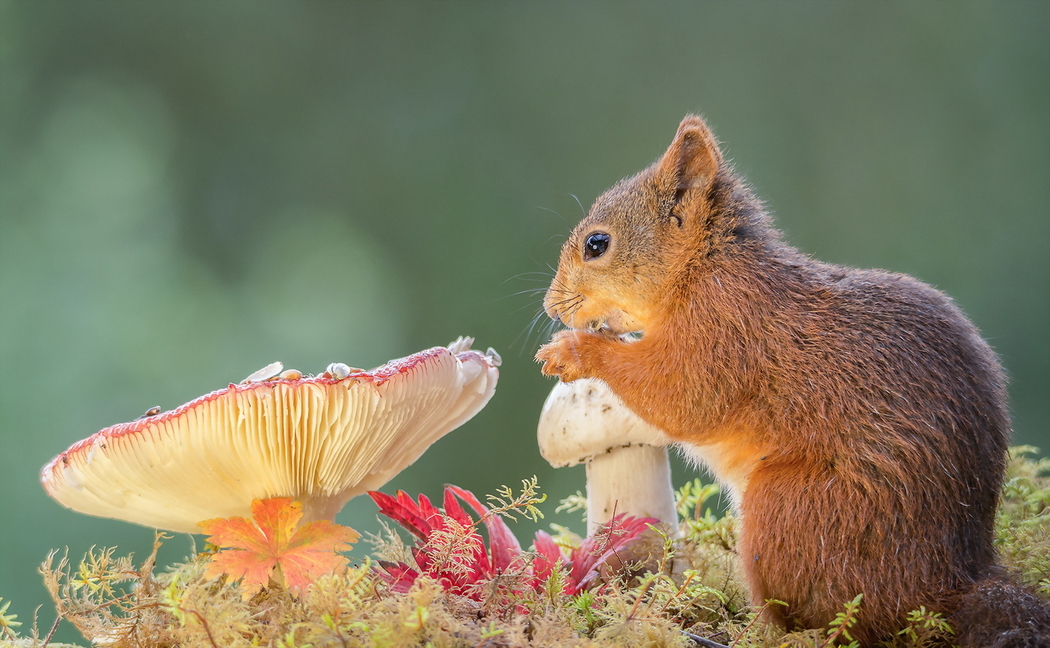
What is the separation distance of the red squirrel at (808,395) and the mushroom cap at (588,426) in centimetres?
10

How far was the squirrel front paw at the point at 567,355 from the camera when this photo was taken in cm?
168

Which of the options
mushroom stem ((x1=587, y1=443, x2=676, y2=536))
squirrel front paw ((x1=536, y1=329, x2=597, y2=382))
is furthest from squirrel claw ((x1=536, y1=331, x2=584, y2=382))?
mushroom stem ((x1=587, y1=443, x2=676, y2=536))

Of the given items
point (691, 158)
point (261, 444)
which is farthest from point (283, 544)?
point (691, 158)

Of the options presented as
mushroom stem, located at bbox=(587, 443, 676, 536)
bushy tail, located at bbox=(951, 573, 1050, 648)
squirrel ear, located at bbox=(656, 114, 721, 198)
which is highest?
squirrel ear, located at bbox=(656, 114, 721, 198)

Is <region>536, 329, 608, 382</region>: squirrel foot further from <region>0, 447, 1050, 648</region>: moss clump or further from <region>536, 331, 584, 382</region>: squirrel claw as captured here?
<region>0, 447, 1050, 648</region>: moss clump

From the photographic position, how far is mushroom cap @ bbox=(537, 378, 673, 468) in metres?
1.72

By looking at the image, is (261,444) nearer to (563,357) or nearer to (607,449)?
(563,357)

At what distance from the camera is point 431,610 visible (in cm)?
105

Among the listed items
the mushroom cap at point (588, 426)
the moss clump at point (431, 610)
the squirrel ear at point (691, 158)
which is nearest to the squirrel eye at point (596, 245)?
the squirrel ear at point (691, 158)

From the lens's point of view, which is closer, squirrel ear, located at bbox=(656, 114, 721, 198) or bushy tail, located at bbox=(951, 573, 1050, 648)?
bushy tail, located at bbox=(951, 573, 1050, 648)

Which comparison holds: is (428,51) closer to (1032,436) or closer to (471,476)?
(471,476)

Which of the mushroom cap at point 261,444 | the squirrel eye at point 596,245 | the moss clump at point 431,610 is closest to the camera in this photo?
the moss clump at point 431,610

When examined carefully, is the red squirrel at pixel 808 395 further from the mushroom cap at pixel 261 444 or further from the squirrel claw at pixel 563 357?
the mushroom cap at pixel 261 444

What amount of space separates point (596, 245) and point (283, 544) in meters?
0.94
